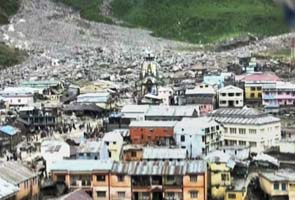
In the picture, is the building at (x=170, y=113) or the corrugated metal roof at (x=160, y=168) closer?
the corrugated metal roof at (x=160, y=168)

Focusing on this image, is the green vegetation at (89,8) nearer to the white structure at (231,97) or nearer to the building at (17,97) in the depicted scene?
the building at (17,97)

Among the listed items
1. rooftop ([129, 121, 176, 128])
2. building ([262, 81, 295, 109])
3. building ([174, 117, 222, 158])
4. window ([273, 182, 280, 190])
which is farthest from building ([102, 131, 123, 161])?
building ([262, 81, 295, 109])

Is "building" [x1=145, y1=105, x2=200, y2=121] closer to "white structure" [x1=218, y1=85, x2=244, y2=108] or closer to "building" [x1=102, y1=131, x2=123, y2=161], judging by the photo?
"building" [x1=102, y1=131, x2=123, y2=161]

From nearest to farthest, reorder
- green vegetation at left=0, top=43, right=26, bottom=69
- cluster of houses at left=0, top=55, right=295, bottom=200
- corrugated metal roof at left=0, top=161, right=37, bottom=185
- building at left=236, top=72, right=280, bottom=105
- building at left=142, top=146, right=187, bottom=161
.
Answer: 1. corrugated metal roof at left=0, top=161, right=37, bottom=185
2. cluster of houses at left=0, top=55, right=295, bottom=200
3. building at left=142, top=146, right=187, bottom=161
4. building at left=236, top=72, right=280, bottom=105
5. green vegetation at left=0, top=43, right=26, bottom=69

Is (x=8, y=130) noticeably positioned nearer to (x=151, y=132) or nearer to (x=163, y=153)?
(x=151, y=132)

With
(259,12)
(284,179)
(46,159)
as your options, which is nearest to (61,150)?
(46,159)

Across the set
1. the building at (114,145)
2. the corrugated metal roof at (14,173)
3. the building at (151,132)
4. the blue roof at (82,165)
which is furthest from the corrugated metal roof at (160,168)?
the building at (151,132)

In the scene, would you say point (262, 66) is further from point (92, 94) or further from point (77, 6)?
point (77, 6)
